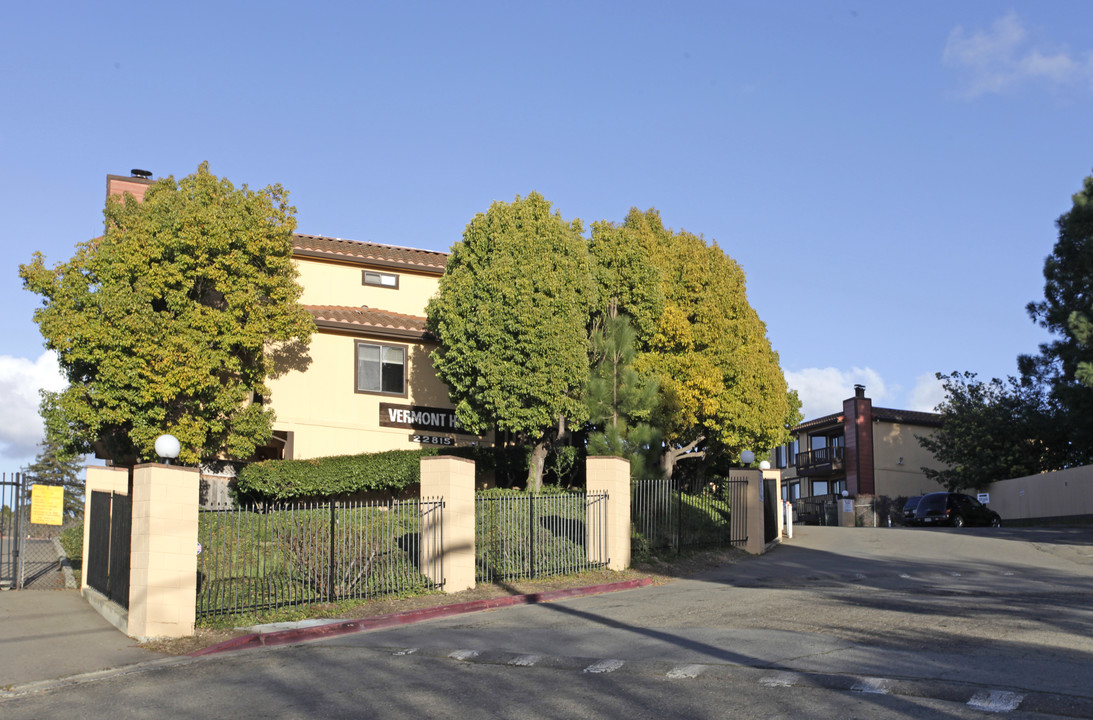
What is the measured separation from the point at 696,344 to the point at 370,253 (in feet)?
34.0

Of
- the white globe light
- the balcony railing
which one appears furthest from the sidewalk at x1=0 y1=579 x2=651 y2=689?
the balcony railing

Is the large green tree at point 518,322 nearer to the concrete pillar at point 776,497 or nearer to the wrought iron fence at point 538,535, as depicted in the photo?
the wrought iron fence at point 538,535

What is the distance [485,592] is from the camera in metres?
16.8

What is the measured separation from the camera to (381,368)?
29.4 metres

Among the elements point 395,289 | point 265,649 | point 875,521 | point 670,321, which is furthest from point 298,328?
point 875,521

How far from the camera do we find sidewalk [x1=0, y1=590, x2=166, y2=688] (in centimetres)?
1148

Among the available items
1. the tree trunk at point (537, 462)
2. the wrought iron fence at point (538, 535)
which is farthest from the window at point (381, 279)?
the wrought iron fence at point (538, 535)

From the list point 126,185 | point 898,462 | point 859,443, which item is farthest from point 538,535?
point 898,462

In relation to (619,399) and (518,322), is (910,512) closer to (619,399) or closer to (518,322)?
(619,399)

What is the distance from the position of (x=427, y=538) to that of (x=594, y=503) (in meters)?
3.90

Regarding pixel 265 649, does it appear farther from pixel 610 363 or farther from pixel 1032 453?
pixel 1032 453

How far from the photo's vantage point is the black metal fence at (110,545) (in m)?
14.0

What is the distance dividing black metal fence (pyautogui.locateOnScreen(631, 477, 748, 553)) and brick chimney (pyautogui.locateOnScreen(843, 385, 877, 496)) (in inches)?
1155

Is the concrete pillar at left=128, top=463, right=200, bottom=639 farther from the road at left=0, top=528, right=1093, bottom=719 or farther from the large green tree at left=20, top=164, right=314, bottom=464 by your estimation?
the large green tree at left=20, top=164, right=314, bottom=464
